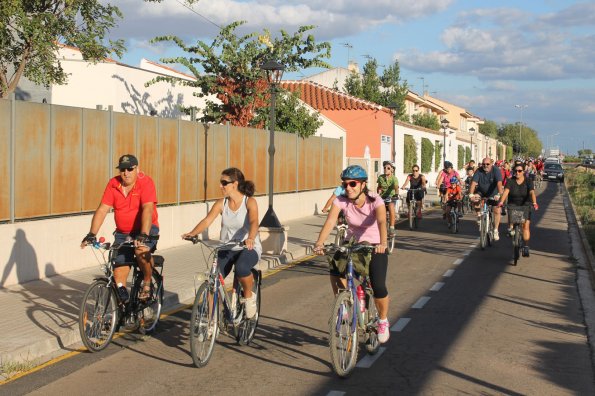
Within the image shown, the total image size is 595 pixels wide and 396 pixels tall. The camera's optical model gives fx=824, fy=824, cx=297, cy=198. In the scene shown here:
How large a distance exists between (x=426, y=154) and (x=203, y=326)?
164ft

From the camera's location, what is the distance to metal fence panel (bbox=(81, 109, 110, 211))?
46.9 ft

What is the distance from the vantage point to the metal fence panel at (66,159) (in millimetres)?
13391

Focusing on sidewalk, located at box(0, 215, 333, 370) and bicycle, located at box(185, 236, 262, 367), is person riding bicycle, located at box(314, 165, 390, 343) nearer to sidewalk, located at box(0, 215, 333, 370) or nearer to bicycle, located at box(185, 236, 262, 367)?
bicycle, located at box(185, 236, 262, 367)

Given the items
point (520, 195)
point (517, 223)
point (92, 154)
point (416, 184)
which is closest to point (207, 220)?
point (92, 154)

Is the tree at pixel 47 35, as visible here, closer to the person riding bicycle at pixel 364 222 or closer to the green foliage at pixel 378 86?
the person riding bicycle at pixel 364 222

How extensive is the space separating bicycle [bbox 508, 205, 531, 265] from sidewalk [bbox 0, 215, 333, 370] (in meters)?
4.41

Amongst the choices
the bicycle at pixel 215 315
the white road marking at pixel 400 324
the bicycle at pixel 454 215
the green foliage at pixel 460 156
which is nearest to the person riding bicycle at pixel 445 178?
the bicycle at pixel 454 215

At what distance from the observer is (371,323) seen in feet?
25.5

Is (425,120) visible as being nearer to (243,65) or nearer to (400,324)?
(243,65)

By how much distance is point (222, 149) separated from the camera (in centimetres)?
2106

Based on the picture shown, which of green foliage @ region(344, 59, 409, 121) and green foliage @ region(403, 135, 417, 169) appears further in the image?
→ green foliage @ region(344, 59, 409, 121)

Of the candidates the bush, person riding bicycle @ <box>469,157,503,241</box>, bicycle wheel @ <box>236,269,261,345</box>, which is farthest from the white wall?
the bush

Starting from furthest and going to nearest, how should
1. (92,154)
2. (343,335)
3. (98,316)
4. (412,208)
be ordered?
(412,208) → (92,154) → (98,316) → (343,335)

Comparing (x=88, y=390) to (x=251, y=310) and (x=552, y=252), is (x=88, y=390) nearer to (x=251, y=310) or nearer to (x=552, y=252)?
(x=251, y=310)
